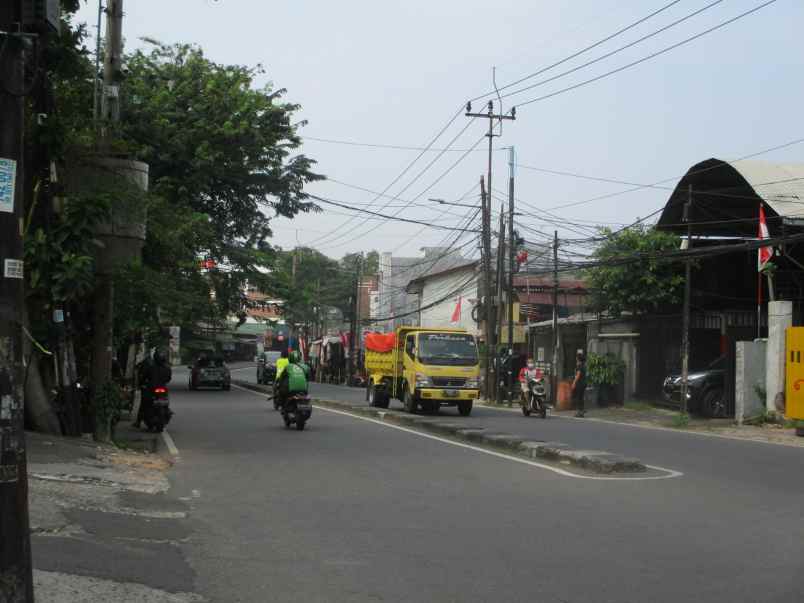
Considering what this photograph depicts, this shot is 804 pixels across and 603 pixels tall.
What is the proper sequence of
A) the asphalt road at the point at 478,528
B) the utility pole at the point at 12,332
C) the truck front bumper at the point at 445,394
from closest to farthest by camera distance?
the utility pole at the point at 12,332
the asphalt road at the point at 478,528
the truck front bumper at the point at 445,394

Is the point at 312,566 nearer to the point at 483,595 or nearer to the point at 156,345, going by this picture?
the point at 483,595

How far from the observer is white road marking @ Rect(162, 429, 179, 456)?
52.2 feet

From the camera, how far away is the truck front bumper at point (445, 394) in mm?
26766

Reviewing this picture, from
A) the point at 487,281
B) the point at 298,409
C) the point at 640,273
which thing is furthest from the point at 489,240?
the point at 298,409

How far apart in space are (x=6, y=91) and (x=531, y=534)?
19.5 feet

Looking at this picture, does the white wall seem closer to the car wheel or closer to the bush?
the bush

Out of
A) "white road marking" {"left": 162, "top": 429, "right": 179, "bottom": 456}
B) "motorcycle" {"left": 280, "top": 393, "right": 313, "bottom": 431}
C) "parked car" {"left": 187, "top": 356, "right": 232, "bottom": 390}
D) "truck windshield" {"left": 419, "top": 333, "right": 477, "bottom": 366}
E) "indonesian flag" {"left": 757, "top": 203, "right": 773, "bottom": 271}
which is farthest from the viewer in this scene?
"parked car" {"left": 187, "top": 356, "right": 232, "bottom": 390}

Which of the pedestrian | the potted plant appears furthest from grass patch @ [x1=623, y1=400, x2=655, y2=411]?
the pedestrian

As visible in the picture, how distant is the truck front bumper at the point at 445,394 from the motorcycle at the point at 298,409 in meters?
7.18

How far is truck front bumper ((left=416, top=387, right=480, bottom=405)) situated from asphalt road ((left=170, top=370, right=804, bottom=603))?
34.3 feet

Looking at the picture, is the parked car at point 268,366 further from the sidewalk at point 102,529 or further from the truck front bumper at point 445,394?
the sidewalk at point 102,529

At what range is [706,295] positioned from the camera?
3297cm

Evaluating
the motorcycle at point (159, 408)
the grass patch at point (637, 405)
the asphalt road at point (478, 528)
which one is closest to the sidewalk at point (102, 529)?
the asphalt road at point (478, 528)

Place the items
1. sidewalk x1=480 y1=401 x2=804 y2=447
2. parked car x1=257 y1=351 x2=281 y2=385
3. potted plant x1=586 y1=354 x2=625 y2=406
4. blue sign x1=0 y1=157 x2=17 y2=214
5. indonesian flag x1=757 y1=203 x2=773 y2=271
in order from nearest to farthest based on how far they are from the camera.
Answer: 1. blue sign x1=0 y1=157 x2=17 y2=214
2. sidewalk x1=480 y1=401 x2=804 y2=447
3. indonesian flag x1=757 y1=203 x2=773 y2=271
4. potted plant x1=586 y1=354 x2=625 y2=406
5. parked car x1=257 y1=351 x2=281 y2=385
